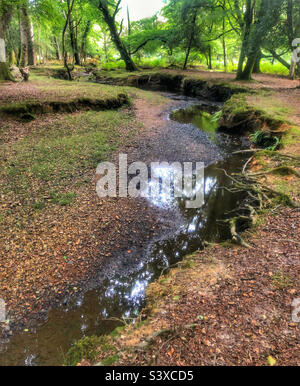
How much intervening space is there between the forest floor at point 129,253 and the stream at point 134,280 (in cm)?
28

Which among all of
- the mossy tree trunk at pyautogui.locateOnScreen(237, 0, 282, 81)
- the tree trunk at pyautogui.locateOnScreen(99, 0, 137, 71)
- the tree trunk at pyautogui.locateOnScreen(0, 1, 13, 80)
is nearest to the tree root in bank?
the mossy tree trunk at pyautogui.locateOnScreen(237, 0, 282, 81)

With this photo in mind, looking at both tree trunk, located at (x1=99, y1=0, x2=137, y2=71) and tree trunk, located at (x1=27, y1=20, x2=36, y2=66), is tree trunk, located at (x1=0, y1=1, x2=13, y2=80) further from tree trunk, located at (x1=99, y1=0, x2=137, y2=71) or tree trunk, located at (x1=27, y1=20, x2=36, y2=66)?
tree trunk, located at (x1=99, y1=0, x2=137, y2=71)

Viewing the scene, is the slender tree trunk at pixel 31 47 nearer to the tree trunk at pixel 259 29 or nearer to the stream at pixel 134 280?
the tree trunk at pixel 259 29

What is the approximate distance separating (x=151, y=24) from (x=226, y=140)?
21.4 meters

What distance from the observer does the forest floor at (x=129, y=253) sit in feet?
7.63

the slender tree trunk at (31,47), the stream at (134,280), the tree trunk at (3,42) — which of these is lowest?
the stream at (134,280)

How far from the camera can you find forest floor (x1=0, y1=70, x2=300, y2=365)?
7.63 ft

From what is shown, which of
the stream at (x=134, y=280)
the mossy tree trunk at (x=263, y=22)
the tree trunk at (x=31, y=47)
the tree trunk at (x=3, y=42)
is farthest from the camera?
the tree trunk at (x=31, y=47)

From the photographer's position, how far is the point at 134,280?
3918 millimetres

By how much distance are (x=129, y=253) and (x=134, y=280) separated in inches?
24.9

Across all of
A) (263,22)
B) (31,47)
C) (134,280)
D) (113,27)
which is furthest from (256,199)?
(31,47)

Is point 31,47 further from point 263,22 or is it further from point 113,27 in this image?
point 263,22

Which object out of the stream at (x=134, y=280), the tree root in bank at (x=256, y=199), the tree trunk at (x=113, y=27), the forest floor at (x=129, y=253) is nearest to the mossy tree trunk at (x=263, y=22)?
the forest floor at (x=129, y=253)
